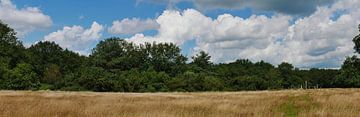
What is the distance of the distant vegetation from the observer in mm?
91875

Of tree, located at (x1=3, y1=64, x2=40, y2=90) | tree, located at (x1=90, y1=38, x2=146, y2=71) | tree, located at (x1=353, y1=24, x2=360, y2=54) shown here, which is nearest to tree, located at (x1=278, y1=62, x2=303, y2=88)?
tree, located at (x1=90, y1=38, x2=146, y2=71)

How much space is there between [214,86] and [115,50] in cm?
3983

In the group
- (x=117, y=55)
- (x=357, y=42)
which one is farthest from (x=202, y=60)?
(x=357, y=42)

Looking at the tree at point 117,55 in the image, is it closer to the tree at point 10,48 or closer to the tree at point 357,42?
the tree at point 10,48

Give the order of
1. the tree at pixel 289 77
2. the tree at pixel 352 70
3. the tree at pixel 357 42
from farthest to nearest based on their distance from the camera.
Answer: the tree at pixel 289 77 → the tree at pixel 352 70 → the tree at pixel 357 42

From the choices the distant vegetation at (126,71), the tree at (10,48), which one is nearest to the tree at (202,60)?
the distant vegetation at (126,71)

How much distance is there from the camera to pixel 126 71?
384 ft

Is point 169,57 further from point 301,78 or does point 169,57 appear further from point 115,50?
point 301,78

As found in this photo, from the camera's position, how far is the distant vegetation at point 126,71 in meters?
91.9

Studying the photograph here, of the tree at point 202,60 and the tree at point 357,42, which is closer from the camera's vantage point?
the tree at point 357,42

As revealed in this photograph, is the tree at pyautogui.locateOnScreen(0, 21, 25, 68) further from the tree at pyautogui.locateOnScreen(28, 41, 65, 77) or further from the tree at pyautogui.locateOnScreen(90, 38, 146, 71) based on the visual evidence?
the tree at pyautogui.locateOnScreen(90, 38, 146, 71)

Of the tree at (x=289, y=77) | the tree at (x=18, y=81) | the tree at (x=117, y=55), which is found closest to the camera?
the tree at (x=18, y=81)

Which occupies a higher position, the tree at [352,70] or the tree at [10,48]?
the tree at [10,48]

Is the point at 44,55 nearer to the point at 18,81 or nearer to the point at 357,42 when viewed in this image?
the point at 18,81
